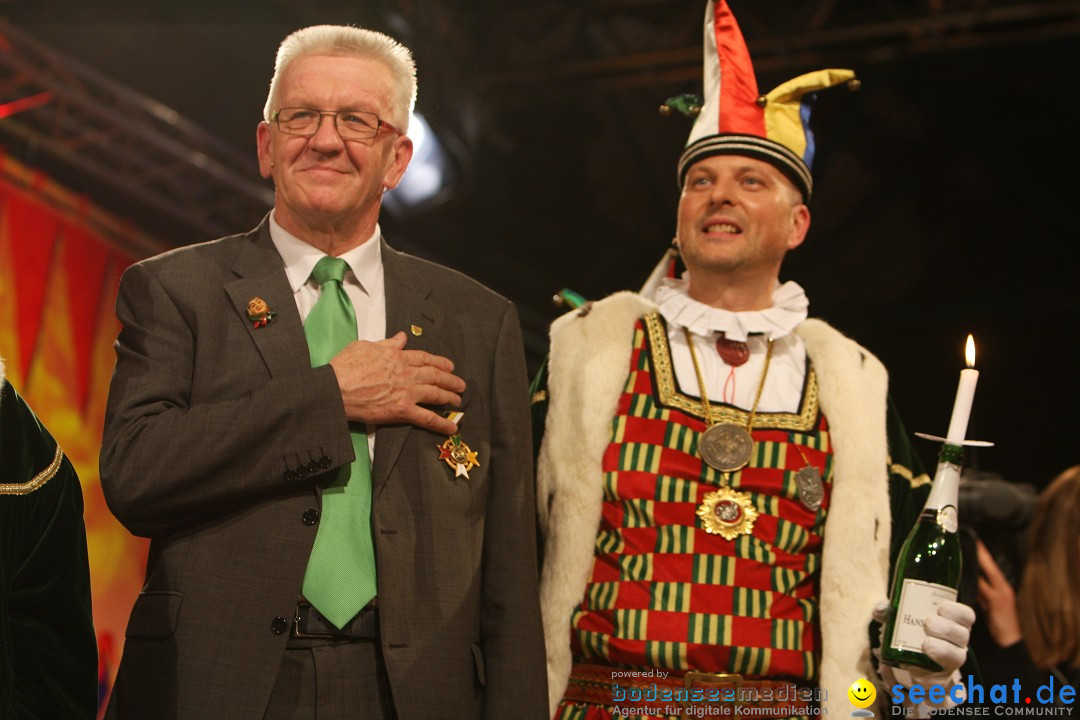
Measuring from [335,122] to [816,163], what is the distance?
4.29 meters

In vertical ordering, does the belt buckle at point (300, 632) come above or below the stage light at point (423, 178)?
below

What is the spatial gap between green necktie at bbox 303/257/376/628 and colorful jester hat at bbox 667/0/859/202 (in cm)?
119

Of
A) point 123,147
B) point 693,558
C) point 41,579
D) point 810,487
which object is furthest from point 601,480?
point 123,147

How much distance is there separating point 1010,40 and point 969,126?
126cm

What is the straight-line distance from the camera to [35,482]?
201 cm

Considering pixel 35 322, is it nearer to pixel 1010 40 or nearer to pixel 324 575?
pixel 324 575

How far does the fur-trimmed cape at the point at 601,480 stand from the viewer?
2.72 metres

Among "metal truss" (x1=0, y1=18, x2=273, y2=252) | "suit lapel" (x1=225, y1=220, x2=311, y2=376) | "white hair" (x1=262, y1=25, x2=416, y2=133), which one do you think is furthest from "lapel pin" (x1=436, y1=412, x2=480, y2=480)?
"metal truss" (x1=0, y1=18, x2=273, y2=252)

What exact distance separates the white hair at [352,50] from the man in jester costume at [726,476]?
2.54 feet

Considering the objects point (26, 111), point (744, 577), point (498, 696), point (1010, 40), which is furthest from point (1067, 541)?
point (26, 111)

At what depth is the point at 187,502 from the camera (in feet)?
6.81

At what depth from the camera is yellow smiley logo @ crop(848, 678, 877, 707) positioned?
2.66 m

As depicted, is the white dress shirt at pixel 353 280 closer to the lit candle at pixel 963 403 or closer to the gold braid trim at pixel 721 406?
the gold braid trim at pixel 721 406

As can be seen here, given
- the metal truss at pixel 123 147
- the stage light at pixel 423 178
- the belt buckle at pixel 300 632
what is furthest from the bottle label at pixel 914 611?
the metal truss at pixel 123 147
